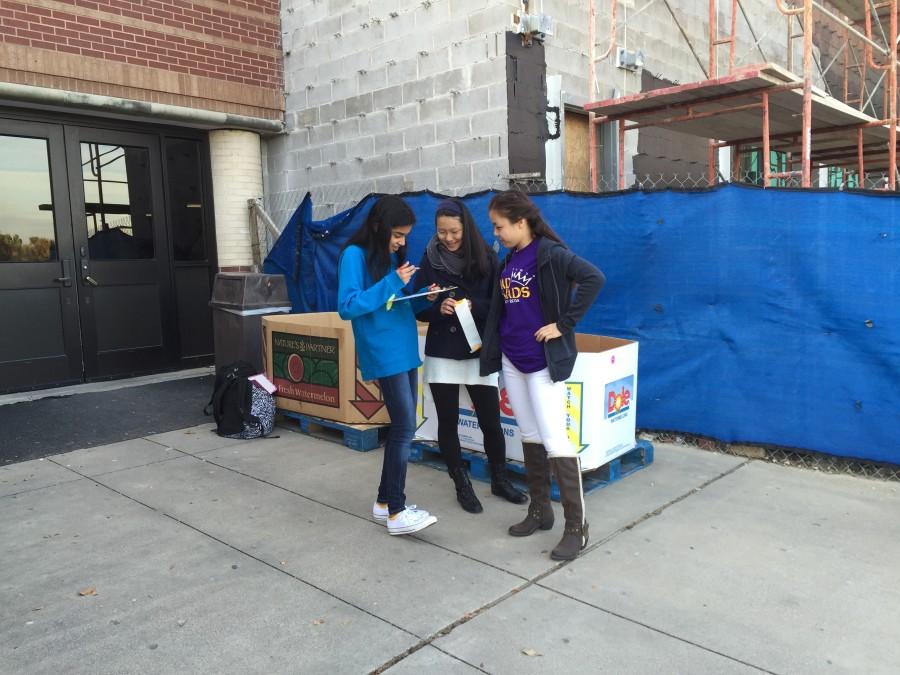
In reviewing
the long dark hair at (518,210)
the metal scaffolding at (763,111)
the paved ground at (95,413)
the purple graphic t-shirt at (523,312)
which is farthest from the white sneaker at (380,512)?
the metal scaffolding at (763,111)

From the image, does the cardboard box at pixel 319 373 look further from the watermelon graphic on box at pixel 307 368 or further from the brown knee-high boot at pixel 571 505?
the brown knee-high boot at pixel 571 505

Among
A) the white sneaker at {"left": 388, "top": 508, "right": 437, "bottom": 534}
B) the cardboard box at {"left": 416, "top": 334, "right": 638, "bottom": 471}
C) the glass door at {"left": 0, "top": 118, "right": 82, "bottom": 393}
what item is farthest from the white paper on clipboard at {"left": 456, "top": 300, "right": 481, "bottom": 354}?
the glass door at {"left": 0, "top": 118, "right": 82, "bottom": 393}

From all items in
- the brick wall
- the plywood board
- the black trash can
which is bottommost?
the black trash can

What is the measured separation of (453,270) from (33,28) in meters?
5.79

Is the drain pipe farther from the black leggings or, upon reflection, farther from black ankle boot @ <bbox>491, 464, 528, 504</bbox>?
black ankle boot @ <bbox>491, 464, 528, 504</bbox>

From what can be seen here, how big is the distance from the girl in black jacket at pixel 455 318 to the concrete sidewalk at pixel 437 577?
0.43 m

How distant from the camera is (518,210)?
143 inches

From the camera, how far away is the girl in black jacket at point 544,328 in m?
3.55

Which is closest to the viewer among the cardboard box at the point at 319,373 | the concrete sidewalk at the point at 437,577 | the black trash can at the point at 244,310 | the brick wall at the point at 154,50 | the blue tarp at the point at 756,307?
the concrete sidewalk at the point at 437,577

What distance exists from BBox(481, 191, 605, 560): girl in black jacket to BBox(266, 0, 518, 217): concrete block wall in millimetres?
3427

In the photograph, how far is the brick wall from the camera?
7.18 meters

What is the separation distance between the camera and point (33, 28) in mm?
7195

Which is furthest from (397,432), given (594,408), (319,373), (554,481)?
(319,373)

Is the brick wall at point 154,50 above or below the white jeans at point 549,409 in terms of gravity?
above
